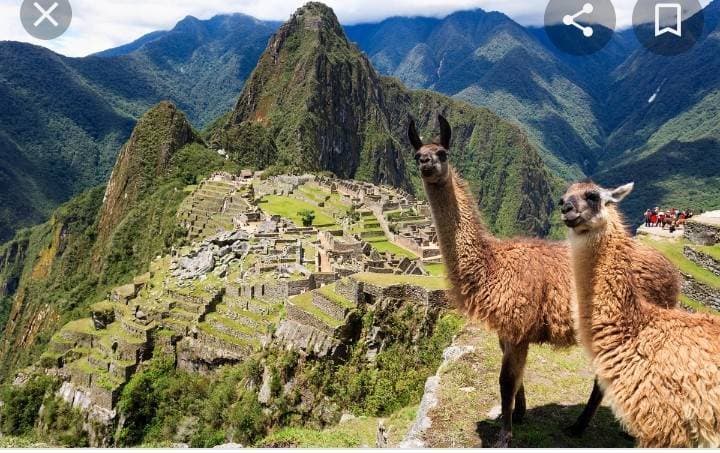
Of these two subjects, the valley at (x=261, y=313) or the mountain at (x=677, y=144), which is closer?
the valley at (x=261, y=313)

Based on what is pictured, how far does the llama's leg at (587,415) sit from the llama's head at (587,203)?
180 cm

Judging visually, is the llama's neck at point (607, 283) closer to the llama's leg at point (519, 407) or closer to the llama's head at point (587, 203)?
the llama's head at point (587, 203)

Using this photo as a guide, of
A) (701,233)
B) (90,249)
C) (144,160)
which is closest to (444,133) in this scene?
(701,233)

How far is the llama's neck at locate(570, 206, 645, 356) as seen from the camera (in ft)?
11.7

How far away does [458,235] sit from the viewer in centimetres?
460

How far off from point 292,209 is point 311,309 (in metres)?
27.1

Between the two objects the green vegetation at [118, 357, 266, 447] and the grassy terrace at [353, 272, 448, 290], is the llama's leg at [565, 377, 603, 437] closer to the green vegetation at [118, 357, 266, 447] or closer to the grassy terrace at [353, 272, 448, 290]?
the grassy terrace at [353, 272, 448, 290]

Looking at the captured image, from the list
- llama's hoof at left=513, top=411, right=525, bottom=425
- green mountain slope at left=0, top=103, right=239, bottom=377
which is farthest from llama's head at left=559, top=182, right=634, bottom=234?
green mountain slope at left=0, top=103, right=239, bottom=377

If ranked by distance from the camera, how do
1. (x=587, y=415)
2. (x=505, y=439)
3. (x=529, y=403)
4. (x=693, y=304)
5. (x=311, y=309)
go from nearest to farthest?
(x=505, y=439) → (x=587, y=415) → (x=529, y=403) → (x=693, y=304) → (x=311, y=309)

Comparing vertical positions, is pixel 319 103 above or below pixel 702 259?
below

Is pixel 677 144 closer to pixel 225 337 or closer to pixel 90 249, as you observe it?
pixel 90 249

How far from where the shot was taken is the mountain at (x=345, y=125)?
104 meters

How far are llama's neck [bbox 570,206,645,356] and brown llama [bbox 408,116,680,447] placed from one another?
1.92 feet

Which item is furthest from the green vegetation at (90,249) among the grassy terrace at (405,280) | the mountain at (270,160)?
the grassy terrace at (405,280)
